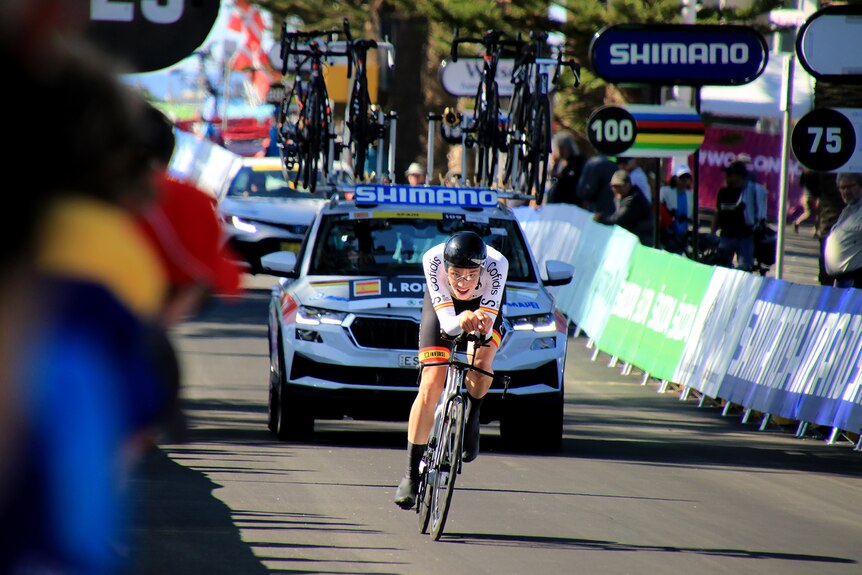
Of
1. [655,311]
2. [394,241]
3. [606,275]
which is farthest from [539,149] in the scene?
[394,241]

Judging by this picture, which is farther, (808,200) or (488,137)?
(808,200)

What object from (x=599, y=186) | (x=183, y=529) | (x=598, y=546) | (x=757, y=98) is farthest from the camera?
(x=757, y=98)

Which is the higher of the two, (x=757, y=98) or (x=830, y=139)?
(x=757, y=98)

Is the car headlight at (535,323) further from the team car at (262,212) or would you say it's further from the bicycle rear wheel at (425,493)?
the team car at (262,212)

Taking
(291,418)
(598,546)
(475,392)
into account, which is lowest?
(291,418)

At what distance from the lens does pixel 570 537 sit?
8.58 m

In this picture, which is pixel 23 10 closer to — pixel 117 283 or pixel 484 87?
pixel 117 283

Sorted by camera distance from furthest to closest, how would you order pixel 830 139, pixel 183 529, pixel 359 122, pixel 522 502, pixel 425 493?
1. pixel 359 122
2. pixel 830 139
3. pixel 522 502
4. pixel 425 493
5. pixel 183 529

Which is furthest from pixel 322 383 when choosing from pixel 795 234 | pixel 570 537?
pixel 795 234

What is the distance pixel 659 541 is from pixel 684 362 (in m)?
7.16

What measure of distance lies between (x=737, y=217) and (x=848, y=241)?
789 centimetres

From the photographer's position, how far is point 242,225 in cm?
A: 2464

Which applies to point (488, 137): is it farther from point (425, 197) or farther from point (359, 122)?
point (425, 197)

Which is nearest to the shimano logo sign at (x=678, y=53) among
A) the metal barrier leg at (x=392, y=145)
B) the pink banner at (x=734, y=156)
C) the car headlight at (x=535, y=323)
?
the metal barrier leg at (x=392, y=145)
